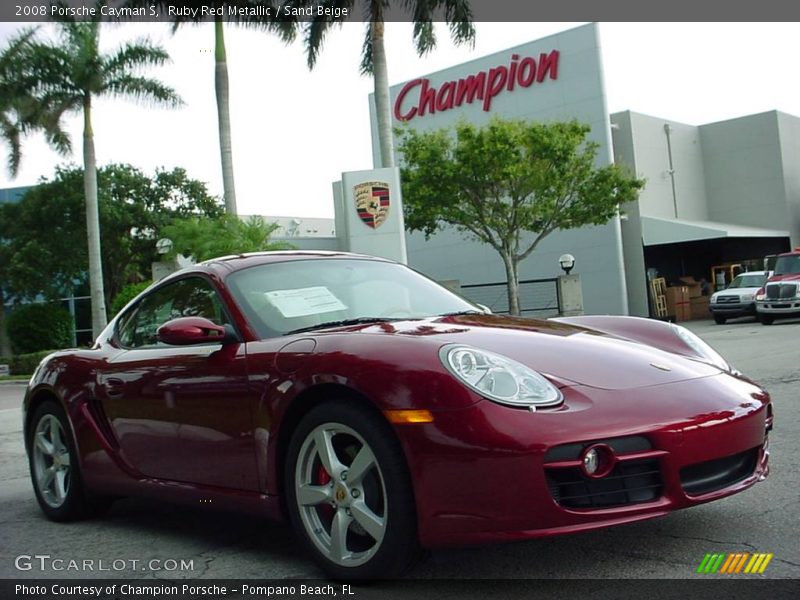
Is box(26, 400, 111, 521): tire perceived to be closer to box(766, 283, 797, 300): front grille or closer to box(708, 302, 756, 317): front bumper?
box(766, 283, 797, 300): front grille

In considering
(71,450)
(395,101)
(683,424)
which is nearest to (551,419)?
(683,424)

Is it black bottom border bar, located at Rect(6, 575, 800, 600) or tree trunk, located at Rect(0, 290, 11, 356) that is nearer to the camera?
black bottom border bar, located at Rect(6, 575, 800, 600)

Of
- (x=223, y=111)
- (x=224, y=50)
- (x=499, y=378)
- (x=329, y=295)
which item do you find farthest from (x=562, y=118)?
(x=499, y=378)

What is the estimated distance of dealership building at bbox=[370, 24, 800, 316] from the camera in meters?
36.1

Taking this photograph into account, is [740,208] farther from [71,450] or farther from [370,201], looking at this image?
[71,450]

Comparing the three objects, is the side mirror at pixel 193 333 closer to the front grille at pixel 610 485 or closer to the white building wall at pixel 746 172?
the front grille at pixel 610 485

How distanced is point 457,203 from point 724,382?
1049 inches

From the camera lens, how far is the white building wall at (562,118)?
3591cm

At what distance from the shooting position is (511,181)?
29.1 m

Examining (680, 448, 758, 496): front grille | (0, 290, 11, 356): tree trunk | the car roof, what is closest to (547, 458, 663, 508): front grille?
(680, 448, 758, 496): front grille

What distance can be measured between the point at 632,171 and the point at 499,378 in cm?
3438

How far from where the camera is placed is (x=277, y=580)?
12.0 ft

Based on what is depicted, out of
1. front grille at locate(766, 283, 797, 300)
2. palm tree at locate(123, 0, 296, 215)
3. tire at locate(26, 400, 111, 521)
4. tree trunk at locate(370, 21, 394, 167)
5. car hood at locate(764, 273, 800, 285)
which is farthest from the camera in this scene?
car hood at locate(764, 273, 800, 285)

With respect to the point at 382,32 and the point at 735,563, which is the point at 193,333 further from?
the point at 382,32
